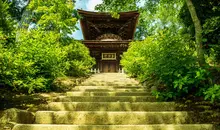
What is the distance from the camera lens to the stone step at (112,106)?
A: 4375 millimetres

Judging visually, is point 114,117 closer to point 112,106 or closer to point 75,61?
point 112,106

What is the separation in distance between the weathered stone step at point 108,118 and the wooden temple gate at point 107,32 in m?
16.5

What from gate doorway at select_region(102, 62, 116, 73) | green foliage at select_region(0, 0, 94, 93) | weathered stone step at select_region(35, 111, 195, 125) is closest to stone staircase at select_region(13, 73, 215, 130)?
weathered stone step at select_region(35, 111, 195, 125)

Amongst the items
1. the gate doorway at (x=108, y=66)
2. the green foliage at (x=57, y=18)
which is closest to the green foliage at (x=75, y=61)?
the green foliage at (x=57, y=18)

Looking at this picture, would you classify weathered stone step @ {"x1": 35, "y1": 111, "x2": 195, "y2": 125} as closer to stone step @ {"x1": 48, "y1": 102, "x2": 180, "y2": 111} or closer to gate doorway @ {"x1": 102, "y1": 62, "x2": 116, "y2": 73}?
stone step @ {"x1": 48, "y1": 102, "x2": 180, "y2": 111}

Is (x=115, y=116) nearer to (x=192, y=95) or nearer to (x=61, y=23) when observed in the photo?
(x=192, y=95)

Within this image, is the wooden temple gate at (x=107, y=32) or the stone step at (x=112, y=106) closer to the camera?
the stone step at (x=112, y=106)

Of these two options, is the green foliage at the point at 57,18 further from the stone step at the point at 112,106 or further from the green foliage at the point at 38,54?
the stone step at the point at 112,106

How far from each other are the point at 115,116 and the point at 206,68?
208 cm

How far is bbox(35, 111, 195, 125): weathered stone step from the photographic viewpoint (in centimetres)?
375

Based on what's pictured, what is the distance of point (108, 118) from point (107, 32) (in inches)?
760

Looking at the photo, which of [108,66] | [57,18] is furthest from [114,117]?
[108,66]

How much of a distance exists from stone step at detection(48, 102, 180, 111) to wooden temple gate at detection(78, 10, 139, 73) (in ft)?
52.2

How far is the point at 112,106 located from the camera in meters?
4.40
